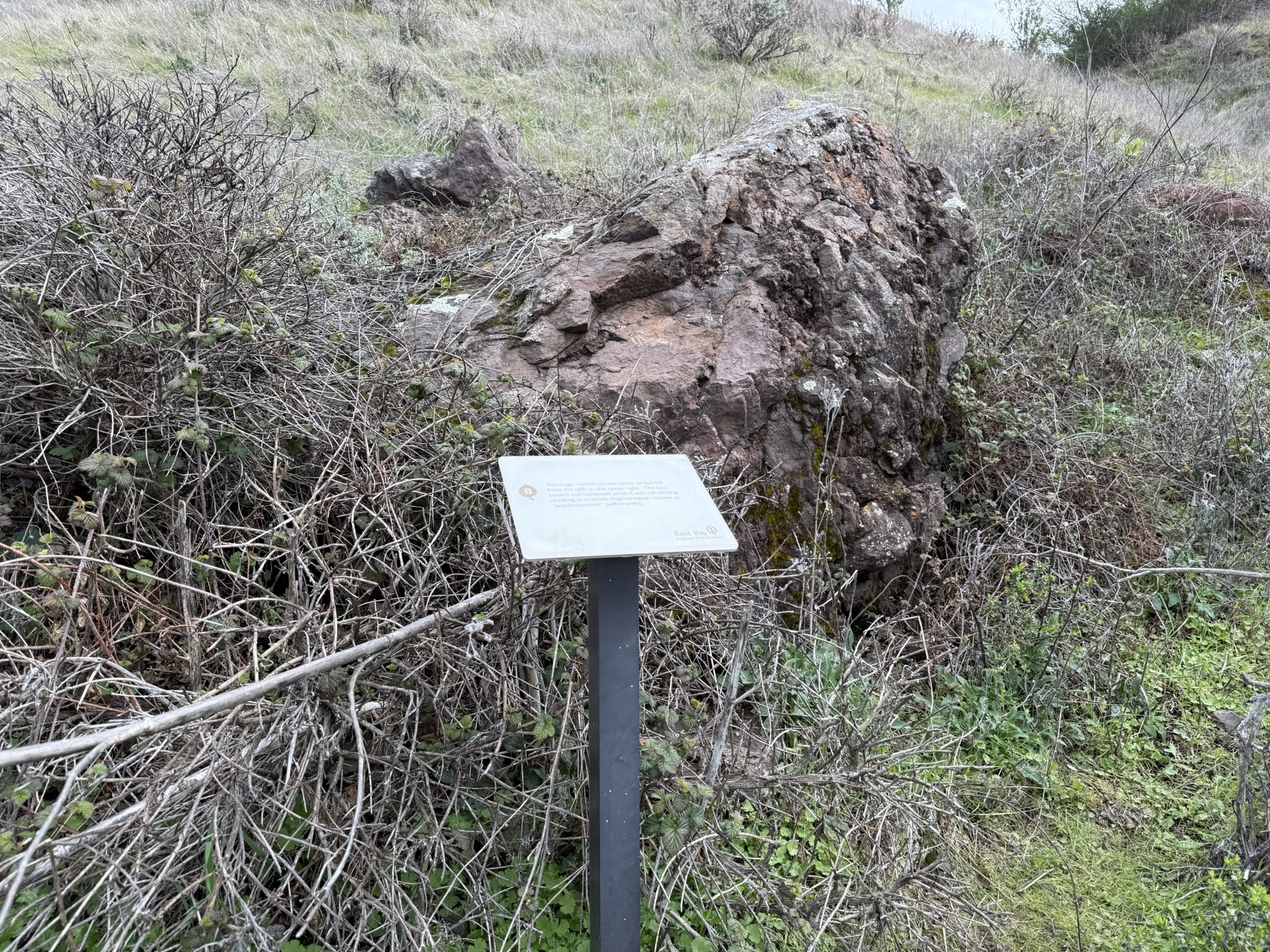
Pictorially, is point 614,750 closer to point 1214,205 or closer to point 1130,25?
point 1214,205

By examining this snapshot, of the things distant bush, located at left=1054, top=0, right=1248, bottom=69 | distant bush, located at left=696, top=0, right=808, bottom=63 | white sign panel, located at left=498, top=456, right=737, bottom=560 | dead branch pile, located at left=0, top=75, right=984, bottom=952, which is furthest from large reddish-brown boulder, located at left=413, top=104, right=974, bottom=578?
distant bush, located at left=1054, top=0, right=1248, bottom=69

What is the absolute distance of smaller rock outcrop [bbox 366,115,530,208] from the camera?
601 cm

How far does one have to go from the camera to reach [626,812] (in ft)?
5.47

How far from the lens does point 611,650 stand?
5.41 feet

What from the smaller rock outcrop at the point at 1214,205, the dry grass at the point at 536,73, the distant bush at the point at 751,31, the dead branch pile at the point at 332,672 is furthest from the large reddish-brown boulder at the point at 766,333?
the distant bush at the point at 751,31

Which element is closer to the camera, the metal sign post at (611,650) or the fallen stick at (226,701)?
the fallen stick at (226,701)

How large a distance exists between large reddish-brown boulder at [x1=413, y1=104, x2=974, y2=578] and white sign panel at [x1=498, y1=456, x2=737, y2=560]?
1101 millimetres

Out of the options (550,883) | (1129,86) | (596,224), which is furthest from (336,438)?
(1129,86)

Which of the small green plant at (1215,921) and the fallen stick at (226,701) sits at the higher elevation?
the fallen stick at (226,701)

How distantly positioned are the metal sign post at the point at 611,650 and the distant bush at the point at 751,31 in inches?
457

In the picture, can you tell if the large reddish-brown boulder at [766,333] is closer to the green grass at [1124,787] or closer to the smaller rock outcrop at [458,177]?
the green grass at [1124,787]

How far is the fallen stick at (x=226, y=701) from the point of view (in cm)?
127

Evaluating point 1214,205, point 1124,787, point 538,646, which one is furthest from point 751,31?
point 538,646

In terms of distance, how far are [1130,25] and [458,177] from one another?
14907mm
